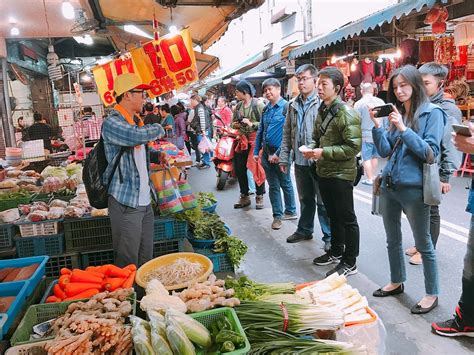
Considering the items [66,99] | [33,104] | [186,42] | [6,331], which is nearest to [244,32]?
[66,99]

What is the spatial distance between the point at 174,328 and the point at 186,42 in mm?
5453

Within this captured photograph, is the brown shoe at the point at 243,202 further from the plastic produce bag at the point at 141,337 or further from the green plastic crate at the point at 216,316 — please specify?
the plastic produce bag at the point at 141,337

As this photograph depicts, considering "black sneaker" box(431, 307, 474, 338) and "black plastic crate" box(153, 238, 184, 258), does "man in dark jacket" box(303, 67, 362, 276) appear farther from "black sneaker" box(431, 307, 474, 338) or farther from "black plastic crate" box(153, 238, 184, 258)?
"black plastic crate" box(153, 238, 184, 258)

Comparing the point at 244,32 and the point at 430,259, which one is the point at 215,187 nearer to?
the point at 430,259

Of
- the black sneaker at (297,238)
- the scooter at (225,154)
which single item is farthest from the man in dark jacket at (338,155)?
the scooter at (225,154)

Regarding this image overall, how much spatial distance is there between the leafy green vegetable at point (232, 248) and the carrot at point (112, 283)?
1603 mm

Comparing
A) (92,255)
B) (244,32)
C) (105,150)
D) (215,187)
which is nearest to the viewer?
(105,150)

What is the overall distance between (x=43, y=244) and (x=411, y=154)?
3918 millimetres

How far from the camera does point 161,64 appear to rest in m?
6.95

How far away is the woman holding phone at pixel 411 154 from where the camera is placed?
11.4 ft

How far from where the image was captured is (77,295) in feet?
9.45

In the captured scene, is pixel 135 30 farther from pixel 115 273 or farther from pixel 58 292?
pixel 58 292

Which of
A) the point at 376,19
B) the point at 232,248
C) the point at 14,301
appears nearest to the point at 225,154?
the point at 376,19

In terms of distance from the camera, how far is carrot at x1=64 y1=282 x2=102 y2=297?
114 inches
